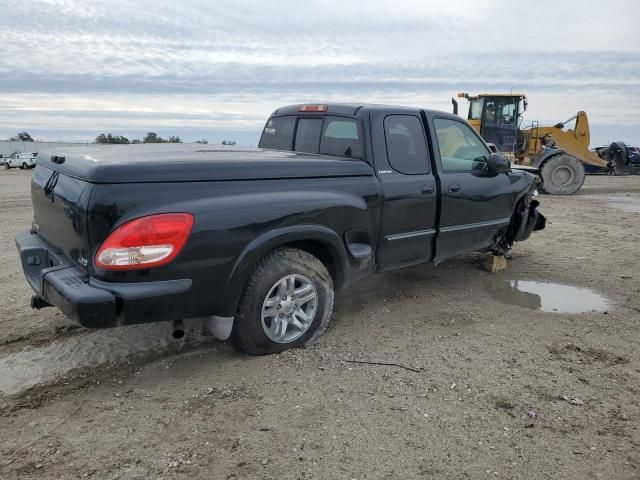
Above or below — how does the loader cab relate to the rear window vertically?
above

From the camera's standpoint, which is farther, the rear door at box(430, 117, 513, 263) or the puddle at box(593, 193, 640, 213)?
the puddle at box(593, 193, 640, 213)

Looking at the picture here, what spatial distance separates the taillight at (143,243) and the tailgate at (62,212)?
0.60 feet

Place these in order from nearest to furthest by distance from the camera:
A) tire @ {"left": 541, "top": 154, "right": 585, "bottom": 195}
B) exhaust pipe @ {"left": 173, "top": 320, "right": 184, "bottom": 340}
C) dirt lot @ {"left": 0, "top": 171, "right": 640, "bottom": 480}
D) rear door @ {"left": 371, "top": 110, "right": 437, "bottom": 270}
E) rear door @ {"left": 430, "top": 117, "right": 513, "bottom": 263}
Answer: dirt lot @ {"left": 0, "top": 171, "right": 640, "bottom": 480} < exhaust pipe @ {"left": 173, "top": 320, "right": 184, "bottom": 340} < rear door @ {"left": 371, "top": 110, "right": 437, "bottom": 270} < rear door @ {"left": 430, "top": 117, "right": 513, "bottom": 263} < tire @ {"left": 541, "top": 154, "right": 585, "bottom": 195}

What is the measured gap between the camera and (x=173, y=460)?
2.67 metres

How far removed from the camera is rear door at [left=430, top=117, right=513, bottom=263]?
16.4 ft

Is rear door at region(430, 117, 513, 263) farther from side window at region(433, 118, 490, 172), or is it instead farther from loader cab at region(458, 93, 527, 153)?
loader cab at region(458, 93, 527, 153)

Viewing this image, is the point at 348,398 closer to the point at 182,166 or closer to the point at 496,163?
the point at 182,166

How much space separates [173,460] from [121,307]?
2.98ft

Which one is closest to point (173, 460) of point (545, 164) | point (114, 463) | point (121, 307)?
point (114, 463)

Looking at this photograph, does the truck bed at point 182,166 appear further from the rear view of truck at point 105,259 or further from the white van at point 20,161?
the white van at point 20,161

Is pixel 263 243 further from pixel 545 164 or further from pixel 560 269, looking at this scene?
pixel 545 164

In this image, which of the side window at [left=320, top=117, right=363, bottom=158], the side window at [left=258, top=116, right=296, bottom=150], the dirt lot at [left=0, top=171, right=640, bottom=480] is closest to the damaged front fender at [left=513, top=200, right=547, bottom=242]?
the dirt lot at [left=0, top=171, right=640, bottom=480]

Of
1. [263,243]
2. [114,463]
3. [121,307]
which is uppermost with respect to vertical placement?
[263,243]

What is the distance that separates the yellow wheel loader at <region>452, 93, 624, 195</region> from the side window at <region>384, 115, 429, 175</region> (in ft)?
41.2
